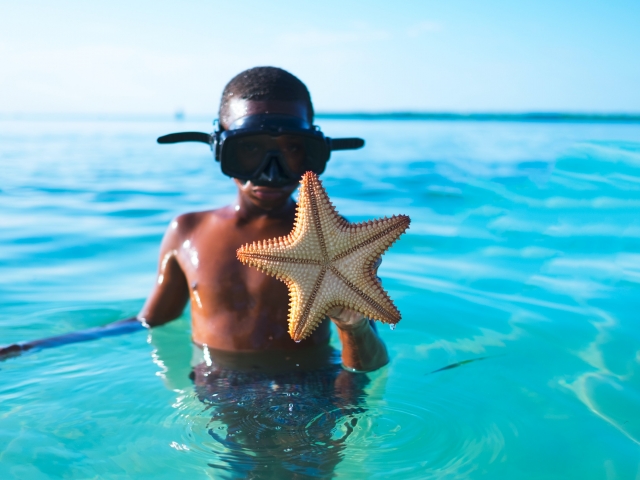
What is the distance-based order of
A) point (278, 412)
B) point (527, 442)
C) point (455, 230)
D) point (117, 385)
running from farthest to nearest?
point (455, 230)
point (117, 385)
point (527, 442)
point (278, 412)

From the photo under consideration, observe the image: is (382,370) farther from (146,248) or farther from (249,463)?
(146,248)

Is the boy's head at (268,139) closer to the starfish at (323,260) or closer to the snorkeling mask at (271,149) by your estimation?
the snorkeling mask at (271,149)

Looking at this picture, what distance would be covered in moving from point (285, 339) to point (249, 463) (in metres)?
0.81

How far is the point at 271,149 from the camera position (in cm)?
339

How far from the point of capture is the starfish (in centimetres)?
255

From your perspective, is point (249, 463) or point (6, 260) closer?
point (249, 463)

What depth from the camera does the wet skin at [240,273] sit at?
347 cm

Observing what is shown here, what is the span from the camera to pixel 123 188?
39.1 ft

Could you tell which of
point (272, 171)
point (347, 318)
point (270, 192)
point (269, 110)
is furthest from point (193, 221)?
point (347, 318)

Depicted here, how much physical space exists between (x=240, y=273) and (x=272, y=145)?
27.4 inches

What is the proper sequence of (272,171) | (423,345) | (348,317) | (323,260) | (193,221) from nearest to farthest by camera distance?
1. (323,260)
2. (348,317)
3. (272,171)
4. (193,221)
5. (423,345)

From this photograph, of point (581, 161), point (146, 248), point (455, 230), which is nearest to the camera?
point (146, 248)

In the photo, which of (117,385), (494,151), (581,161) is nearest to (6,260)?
(117,385)

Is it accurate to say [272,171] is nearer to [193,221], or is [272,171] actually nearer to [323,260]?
[193,221]
